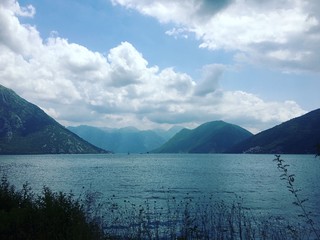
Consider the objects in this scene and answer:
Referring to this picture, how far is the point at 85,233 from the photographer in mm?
16766

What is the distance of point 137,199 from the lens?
5878 cm

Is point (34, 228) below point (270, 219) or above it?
above

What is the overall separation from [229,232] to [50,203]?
750 inches

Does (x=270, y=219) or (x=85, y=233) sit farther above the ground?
(x=85, y=233)

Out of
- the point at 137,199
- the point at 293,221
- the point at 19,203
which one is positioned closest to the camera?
the point at 19,203

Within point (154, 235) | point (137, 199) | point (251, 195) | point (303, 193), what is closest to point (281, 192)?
point (303, 193)

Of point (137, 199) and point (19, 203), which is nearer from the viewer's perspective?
point (19, 203)

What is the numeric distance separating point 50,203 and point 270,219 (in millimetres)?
30439

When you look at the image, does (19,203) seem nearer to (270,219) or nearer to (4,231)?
(4,231)

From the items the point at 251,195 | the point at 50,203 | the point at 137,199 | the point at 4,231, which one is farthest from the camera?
the point at 251,195

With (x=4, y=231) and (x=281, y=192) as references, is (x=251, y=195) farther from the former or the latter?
(x=4, y=231)

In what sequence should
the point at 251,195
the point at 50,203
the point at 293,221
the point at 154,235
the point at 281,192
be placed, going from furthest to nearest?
the point at 281,192
the point at 251,195
the point at 293,221
the point at 154,235
the point at 50,203

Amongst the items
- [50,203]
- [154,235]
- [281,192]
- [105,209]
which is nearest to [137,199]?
[105,209]

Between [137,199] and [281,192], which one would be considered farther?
[281,192]
